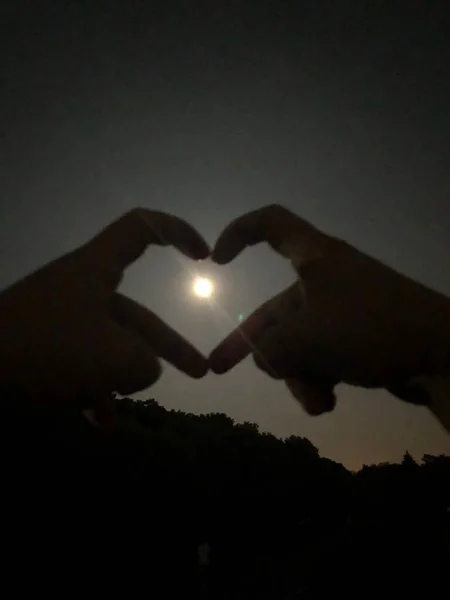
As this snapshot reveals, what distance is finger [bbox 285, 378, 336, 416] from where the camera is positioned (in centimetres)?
156

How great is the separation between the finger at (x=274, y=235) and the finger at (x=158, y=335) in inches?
14.6

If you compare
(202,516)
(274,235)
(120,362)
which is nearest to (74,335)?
(120,362)

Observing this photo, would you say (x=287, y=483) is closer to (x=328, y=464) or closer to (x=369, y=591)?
(x=328, y=464)

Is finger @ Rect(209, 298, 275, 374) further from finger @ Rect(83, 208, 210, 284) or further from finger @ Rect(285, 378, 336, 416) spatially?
finger @ Rect(83, 208, 210, 284)

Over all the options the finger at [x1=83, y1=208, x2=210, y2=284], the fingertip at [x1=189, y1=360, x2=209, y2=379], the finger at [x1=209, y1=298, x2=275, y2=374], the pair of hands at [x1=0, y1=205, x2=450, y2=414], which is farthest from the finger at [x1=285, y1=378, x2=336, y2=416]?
the finger at [x1=83, y1=208, x2=210, y2=284]

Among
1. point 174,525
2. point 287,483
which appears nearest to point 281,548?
point 287,483

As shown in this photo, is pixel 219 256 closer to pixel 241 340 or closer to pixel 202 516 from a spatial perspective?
pixel 241 340

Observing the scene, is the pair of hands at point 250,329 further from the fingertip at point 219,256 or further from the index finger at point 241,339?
the fingertip at point 219,256

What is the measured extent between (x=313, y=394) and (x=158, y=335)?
2.05 feet

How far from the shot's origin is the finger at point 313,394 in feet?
5.12

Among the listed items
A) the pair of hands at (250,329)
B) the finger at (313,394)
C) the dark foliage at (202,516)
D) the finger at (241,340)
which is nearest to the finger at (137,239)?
the pair of hands at (250,329)

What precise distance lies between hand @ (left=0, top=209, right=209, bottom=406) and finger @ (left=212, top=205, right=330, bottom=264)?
448 millimetres

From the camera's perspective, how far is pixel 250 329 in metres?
1.60

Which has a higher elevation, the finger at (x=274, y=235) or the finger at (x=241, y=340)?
the finger at (x=274, y=235)
